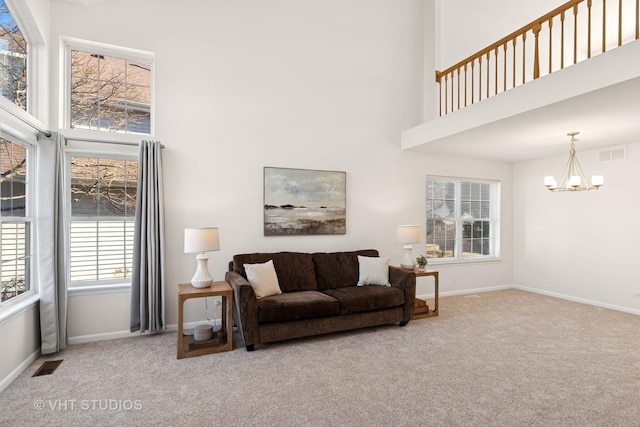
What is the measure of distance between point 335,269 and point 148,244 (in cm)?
220

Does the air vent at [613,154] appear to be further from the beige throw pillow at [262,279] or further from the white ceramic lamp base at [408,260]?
the beige throw pillow at [262,279]

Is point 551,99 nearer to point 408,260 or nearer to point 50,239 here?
point 408,260

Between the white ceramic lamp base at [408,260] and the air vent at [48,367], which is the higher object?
the white ceramic lamp base at [408,260]

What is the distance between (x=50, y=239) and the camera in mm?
3096

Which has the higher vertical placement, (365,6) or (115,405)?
(365,6)

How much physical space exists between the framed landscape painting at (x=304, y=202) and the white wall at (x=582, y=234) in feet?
11.6

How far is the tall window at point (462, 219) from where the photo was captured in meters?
5.54

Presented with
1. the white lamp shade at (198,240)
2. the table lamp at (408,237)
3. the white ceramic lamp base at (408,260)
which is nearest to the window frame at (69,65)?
the white lamp shade at (198,240)

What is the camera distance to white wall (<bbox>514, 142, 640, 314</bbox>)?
461 centimetres

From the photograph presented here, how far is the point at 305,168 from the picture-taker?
450 cm

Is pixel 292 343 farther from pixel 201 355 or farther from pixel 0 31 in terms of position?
pixel 0 31

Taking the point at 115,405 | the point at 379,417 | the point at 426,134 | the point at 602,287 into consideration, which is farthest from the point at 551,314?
the point at 115,405

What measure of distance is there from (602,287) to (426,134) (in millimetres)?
3499

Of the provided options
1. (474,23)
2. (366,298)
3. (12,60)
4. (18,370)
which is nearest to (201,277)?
(18,370)
